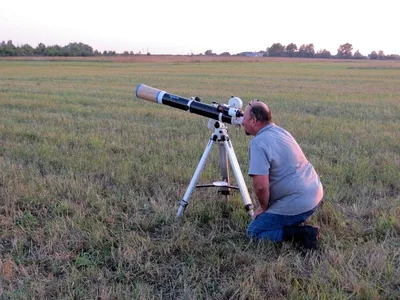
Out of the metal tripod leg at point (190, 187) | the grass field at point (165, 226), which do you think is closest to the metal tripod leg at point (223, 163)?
the metal tripod leg at point (190, 187)

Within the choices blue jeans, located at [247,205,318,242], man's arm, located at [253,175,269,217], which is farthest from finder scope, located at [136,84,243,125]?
blue jeans, located at [247,205,318,242]

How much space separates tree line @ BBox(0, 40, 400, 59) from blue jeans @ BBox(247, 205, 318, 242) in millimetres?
96008

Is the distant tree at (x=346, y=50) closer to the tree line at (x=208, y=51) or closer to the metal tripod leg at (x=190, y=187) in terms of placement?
the tree line at (x=208, y=51)

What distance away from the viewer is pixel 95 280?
3.36 m

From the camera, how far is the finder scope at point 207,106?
12.7 feet

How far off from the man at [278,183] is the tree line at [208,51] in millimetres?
95965

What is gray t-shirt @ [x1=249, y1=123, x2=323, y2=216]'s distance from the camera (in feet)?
11.9

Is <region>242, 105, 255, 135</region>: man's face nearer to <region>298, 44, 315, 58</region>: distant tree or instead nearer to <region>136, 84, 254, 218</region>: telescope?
<region>136, 84, 254, 218</region>: telescope

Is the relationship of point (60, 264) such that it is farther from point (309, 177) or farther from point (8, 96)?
point (8, 96)

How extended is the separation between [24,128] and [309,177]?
7025 millimetres

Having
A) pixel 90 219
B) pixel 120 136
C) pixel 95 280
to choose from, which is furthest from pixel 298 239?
pixel 120 136

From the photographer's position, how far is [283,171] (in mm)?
3777

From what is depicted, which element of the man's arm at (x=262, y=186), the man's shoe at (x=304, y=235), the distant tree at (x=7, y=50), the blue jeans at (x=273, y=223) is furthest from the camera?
the distant tree at (x=7, y=50)

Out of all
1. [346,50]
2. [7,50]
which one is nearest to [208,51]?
[346,50]
